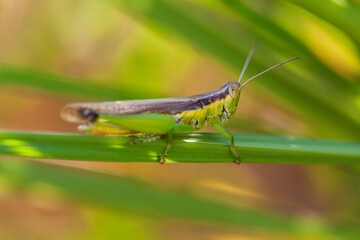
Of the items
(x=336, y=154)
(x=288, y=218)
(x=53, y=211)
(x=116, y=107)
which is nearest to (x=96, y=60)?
(x=53, y=211)

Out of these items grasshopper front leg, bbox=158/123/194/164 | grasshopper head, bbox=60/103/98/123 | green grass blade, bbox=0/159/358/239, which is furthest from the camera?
green grass blade, bbox=0/159/358/239

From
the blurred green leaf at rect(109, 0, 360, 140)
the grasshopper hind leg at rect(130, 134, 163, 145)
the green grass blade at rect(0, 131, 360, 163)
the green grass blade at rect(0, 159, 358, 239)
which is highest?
the blurred green leaf at rect(109, 0, 360, 140)

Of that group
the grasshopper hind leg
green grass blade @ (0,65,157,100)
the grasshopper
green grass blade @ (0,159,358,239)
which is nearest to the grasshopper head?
the grasshopper

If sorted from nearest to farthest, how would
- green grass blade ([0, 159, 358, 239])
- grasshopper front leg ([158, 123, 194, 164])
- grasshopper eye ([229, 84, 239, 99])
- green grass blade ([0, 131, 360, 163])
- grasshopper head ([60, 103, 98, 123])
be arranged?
green grass blade ([0, 131, 360, 163])
grasshopper front leg ([158, 123, 194, 164])
grasshopper head ([60, 103, 98, 123])
grasshopper eye ([229, 84, 239, 99])
green grass blade ([0, 159, 358, 239])

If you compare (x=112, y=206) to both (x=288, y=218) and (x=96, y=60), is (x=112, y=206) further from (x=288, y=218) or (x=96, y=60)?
(x=96, y=60)

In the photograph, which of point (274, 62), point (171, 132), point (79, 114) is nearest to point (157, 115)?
point (171, 132)

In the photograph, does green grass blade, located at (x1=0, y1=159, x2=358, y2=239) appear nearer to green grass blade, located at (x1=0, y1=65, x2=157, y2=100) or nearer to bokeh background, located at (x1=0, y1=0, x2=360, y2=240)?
bokeh background, located at (x1=0, y1=0, x2=360, y2=240)
